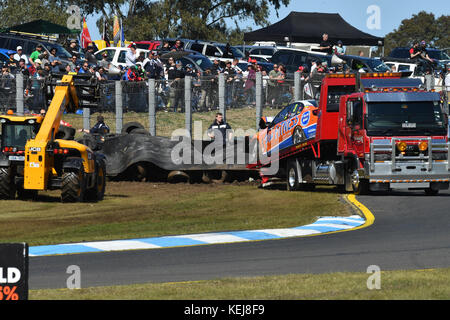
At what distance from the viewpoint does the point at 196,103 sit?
1022 inches

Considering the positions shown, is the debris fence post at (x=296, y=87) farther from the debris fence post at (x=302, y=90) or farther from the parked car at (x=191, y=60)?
the parked car at (x=191, y=60)

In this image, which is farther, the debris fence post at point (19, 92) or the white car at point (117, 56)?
the white car at point (117, 56)

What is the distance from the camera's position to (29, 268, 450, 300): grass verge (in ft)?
25.6

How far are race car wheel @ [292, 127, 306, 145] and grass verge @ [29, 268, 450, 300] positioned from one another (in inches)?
445

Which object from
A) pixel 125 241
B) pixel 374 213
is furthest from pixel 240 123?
pixel 125 241

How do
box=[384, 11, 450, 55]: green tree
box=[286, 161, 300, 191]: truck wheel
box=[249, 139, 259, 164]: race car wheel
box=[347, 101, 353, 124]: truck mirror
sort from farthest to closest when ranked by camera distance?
box=[384, 11, 450, 55]: green tree → box=[249, 139, 259, 164]: race car wheel → box=[286, 161, 300, 191]: truck wheel → box=[347, 101, 353, 124]: truck mirror

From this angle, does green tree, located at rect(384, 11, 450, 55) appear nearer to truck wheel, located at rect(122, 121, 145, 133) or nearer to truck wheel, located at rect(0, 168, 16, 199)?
truck wheel, located at rect(122, 121, 145, 133)

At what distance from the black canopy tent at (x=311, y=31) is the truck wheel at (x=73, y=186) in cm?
2301

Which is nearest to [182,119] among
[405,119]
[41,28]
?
[405,119]

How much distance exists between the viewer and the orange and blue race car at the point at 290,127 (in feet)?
66.5

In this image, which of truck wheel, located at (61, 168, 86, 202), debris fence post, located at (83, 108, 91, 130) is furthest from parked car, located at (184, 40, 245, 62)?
truck wheel, located at (61, 168, 86, 202)

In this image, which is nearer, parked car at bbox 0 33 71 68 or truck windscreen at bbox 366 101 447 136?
truck windscreen at bbox 366 101 447 136

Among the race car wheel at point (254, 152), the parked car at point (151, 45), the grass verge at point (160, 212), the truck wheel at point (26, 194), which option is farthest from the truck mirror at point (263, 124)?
the parked car at point (151, 45)

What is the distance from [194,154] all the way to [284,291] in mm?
14384
